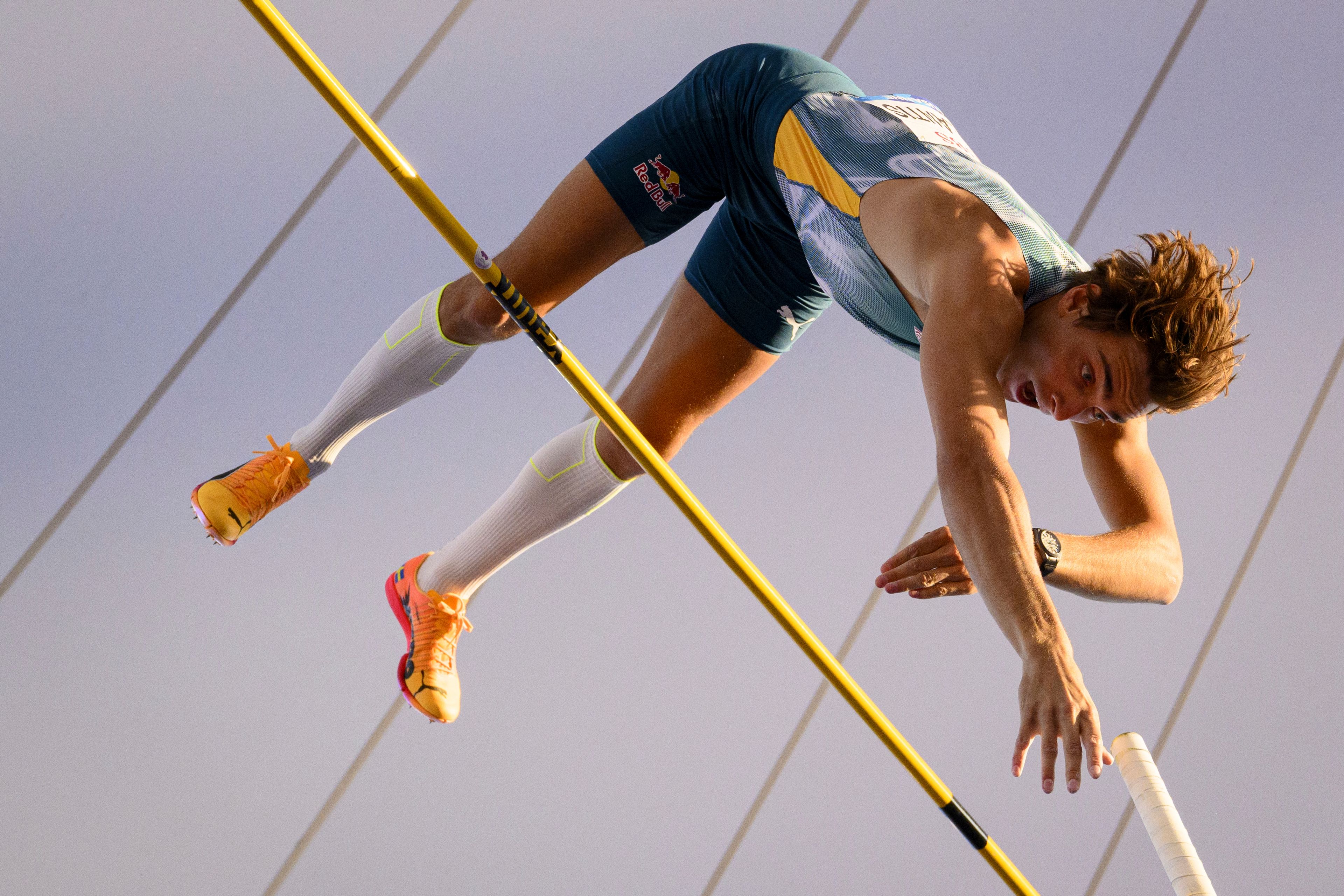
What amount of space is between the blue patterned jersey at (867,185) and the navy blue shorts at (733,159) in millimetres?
50

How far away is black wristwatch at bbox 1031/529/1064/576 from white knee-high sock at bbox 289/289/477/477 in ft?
2.33

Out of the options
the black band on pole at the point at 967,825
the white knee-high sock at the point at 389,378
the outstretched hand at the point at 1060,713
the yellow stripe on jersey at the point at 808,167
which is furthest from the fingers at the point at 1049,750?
the white knee-high sock at the point at 389,378

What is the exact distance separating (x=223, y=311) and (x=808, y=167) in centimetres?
109

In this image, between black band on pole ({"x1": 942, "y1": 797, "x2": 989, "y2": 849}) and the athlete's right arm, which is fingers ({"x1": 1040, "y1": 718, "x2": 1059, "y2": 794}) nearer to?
the athlete's right arm

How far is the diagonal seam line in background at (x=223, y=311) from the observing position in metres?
1.60

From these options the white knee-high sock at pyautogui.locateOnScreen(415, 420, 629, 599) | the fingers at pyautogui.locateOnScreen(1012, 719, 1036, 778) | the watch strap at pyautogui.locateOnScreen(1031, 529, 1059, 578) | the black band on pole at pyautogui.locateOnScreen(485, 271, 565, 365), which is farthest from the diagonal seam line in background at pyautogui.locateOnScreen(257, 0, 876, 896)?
the fingers at pyautogui.locateOnScreen(1012, 719, 1036, 778)

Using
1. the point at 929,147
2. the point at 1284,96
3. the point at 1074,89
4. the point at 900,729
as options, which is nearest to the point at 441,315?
the point at 929,147

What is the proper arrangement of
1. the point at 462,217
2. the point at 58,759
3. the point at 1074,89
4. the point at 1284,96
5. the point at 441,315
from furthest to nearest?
1. the point at 1284,96
2. the point at 1074,89
3. the point at 462,217
4. the point at 58,759
5. the point at 441,315

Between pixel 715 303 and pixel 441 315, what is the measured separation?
358 millimetres

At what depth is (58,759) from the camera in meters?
1.56

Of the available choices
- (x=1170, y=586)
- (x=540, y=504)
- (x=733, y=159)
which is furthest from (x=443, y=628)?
(x=1170, y=586)

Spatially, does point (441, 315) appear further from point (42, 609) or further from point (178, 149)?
point (42, 609)

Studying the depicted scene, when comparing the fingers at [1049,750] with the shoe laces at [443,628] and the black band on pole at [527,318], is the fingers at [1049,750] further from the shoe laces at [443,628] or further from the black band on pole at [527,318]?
the shoe laces at [443,628]

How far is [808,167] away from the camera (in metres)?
1.11
